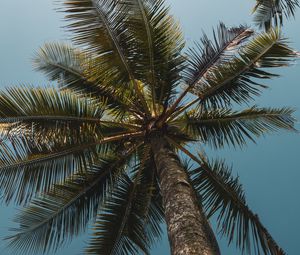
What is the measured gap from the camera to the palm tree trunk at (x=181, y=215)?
18.6 feet

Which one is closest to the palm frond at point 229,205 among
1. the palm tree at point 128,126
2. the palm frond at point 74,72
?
the palm tree at point 128,126

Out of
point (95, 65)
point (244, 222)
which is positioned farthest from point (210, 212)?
point (95, 65)

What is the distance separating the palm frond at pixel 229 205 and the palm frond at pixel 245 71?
133 centimetres

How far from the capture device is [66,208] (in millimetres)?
9570

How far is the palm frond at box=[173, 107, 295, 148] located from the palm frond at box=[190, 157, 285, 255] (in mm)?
601

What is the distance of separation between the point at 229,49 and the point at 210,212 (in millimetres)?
3080

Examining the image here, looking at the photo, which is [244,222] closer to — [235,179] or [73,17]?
[235,179]

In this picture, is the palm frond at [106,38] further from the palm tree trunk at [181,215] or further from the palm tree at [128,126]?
the palm tree trunk at [181,215]

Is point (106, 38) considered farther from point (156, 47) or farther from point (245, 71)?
point (245, 71)

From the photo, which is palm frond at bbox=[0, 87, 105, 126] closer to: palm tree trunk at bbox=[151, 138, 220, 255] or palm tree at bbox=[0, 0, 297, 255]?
palm tree at bbox=[0, 0, 297, 255]

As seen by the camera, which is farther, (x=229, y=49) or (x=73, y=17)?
(x=229, y=49)

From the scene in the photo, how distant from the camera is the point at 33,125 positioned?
8.50 meters

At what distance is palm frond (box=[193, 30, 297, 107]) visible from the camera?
29.9 ft

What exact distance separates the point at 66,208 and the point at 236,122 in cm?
363
